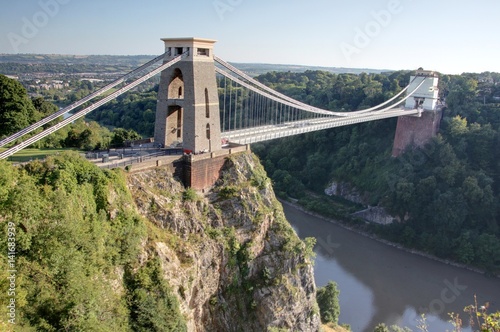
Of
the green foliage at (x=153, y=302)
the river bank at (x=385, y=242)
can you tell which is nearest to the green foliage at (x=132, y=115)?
the river bank at (x=385, y=242)

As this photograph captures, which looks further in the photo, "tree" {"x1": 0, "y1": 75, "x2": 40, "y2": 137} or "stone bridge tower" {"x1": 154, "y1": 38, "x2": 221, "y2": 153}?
"tree" {"x1": 0, "y1": 75, "x2": 40, "y2": 137}

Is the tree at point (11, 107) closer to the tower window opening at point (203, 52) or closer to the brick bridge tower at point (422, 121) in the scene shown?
the tower window opening at point (203, 52)

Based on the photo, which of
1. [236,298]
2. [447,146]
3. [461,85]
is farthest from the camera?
[461,85]

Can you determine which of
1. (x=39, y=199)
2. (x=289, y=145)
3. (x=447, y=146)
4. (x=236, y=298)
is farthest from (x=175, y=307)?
(x=289, y=145)

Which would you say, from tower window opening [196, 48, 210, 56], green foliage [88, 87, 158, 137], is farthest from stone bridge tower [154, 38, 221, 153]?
green foliage [88, 87, 158, 137]

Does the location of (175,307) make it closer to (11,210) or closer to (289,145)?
(11,210)

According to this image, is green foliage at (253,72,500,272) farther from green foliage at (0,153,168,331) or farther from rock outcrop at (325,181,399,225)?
green foliage at (0,153,168,331)
